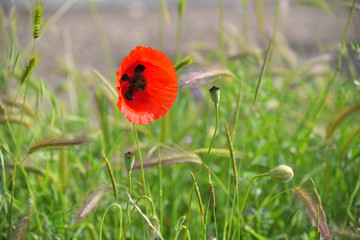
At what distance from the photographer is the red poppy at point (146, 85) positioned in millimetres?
946

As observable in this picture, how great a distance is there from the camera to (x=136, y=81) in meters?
1.06

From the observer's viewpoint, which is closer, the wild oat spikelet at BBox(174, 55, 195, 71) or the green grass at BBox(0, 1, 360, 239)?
the wild oat spikelet at BBox(174, 55, 195, 71)

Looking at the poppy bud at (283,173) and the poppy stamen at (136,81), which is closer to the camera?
the poppy bud at (283,173)

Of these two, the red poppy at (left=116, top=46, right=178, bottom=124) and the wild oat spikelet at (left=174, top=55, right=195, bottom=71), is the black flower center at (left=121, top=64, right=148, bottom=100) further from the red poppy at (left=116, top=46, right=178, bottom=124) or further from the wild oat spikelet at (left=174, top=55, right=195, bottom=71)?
the wild oat spikelet at (left=174, top=55, right=195, bottom=71)

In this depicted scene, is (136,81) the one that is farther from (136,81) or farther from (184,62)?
(184,62)

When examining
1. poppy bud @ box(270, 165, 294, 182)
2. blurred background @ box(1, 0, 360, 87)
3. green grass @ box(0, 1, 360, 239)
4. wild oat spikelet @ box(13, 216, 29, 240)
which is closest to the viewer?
poppy bud @ box(270, 165, 294, 182)

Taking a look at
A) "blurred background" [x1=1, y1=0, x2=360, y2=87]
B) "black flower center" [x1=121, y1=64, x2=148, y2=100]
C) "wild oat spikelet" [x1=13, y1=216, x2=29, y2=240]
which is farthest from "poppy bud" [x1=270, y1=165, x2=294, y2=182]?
"blurred background" [x1=1, y1=0, x2=360, y2=87]

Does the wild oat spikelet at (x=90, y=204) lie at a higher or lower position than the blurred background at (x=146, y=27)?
lower

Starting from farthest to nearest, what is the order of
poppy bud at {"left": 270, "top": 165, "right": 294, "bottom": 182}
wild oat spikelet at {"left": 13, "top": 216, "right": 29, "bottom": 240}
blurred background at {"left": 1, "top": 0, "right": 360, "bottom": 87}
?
blurred background at {"left": 1, "top": 0, "right": 360, "bottom": 87}, wild oat spikelet at {"left": 13, "top": 216, "right": 29, "bottom": 240}, poppy bud at {"left": 270, "top": 165, "right": 294, "bottom": 182}

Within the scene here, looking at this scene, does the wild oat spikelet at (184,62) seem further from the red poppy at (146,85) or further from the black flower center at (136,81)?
the black flower center at (136,81)

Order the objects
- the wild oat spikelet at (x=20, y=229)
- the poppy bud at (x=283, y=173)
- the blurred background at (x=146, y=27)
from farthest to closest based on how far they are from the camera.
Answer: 1. the blurred background at (x=146, y=27)
2. the wild oat spikelet at (x=20, y=229)
3. the poppy bud at (x=283, y=173)

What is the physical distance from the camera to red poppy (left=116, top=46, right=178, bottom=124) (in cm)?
95

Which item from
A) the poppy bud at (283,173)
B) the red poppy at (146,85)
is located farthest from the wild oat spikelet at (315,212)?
the red poppy at (146,85)

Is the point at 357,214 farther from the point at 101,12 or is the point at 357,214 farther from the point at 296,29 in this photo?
the point at 101,12
